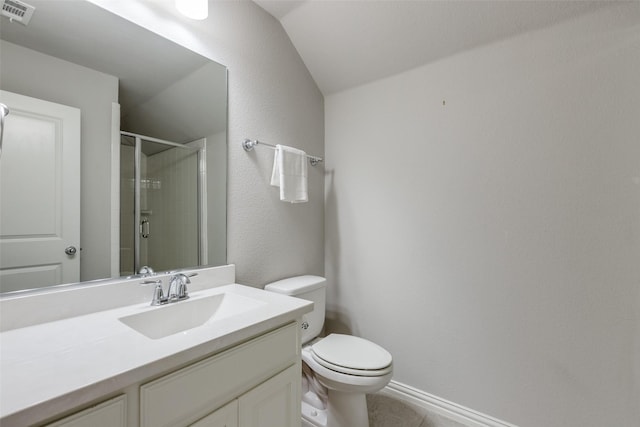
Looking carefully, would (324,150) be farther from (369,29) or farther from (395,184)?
(369,29)

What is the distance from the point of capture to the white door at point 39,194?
834 mm

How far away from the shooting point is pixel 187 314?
3.54 feet

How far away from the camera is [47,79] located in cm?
91

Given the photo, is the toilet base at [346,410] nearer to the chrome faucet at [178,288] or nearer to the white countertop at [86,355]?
the white countertop at [86,355]

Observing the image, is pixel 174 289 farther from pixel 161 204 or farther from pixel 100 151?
pixel 100 151

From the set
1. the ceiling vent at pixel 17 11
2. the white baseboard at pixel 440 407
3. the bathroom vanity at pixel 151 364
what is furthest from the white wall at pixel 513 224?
the ceiling vent at pixel 17 11

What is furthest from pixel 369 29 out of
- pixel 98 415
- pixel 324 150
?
pixel 98 415

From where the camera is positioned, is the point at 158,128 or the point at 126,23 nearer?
the point at 126,23

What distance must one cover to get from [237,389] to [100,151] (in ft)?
3.06

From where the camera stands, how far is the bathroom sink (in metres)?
0.96

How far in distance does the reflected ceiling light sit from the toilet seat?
5.35 ft

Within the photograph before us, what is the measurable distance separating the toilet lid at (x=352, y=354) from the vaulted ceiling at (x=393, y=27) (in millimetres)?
1613

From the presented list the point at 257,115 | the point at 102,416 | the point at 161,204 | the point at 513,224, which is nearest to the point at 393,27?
the point at 257,115

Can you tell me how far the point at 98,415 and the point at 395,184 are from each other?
5.34 ft
